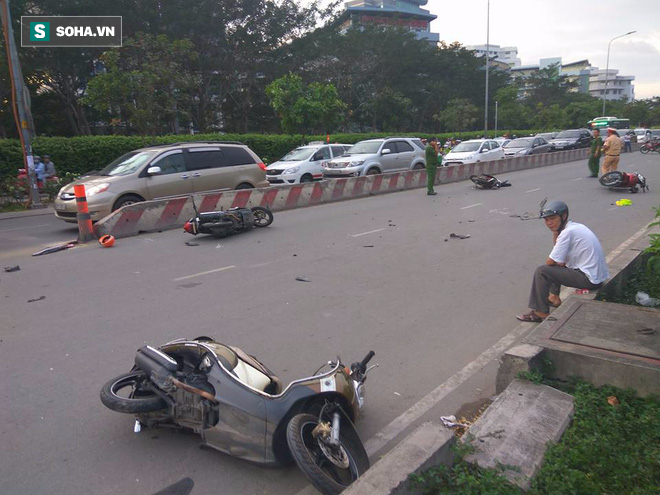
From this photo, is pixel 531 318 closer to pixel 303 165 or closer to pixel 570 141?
pixel 303 165

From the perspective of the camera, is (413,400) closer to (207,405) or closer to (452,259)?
(207,405)

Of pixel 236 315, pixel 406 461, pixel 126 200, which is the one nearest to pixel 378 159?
pixel 126 200

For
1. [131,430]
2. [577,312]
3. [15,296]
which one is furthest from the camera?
[15,296]

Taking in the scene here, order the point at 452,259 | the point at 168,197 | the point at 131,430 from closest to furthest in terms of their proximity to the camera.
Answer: the point at 131,430 < the point at 452,259 < the point at 168,197

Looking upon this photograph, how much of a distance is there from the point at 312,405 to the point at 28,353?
3385 mm

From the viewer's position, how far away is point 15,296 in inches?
278

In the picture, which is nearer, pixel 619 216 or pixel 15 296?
pixel 15 296

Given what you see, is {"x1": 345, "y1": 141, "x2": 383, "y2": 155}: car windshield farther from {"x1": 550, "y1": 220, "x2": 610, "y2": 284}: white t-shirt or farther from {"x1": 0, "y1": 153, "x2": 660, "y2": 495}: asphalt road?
{"x1": 550, "y1": 220, "x2": 610, "y2": 284}: white t-shirt

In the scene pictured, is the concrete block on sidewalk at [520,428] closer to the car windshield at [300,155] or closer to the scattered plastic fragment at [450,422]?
the scattered plastic fragment at [450,422]

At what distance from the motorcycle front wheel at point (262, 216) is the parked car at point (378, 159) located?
7709 millimetres

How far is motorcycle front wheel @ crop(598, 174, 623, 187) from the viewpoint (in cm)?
1630

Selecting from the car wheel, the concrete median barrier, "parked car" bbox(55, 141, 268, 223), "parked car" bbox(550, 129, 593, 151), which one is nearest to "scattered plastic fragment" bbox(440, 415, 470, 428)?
the concrete median barrier

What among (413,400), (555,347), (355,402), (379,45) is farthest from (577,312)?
(379,45)

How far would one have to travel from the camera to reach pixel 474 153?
1016 inches
